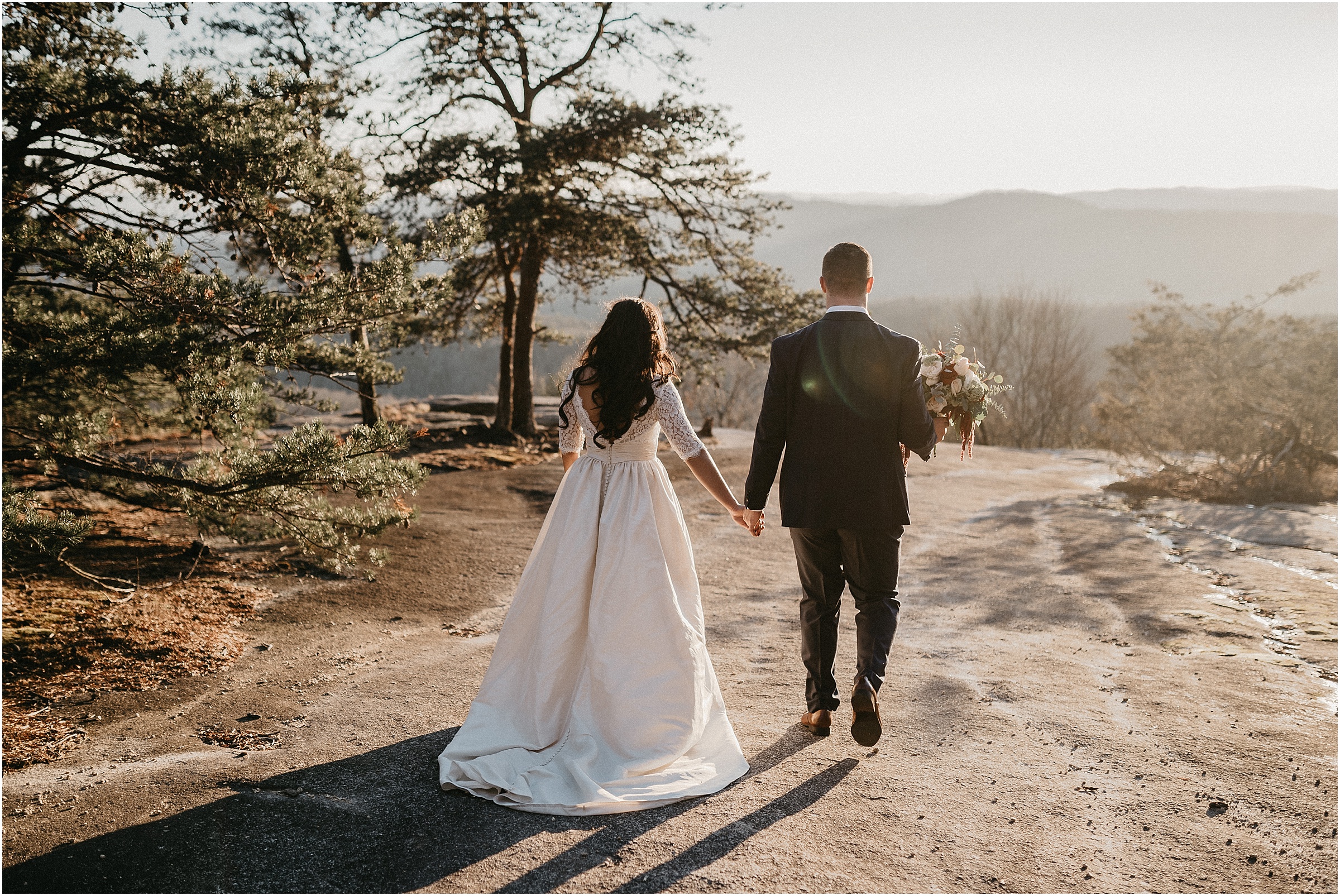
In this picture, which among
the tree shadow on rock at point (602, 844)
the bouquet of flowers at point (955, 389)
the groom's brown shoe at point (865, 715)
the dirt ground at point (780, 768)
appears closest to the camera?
the tree shadow on rock at point (602, 844)

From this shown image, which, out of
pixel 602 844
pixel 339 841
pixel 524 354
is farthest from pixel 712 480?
pixel 524 354

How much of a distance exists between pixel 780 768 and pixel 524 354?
1333 cm

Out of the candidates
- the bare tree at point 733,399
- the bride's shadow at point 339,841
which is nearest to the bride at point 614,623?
the bride's shadow at point 339,841

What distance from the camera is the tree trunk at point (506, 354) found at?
15.9 m

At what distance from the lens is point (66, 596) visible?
5.68 metres

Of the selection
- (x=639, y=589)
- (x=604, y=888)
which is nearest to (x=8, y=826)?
(x=604, y=888)

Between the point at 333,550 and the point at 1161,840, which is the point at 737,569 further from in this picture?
the point at 1161,840

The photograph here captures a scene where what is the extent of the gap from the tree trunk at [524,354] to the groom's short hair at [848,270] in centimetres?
1235

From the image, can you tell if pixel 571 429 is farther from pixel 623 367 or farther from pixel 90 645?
pixel 90 645

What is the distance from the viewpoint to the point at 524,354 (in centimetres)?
1600

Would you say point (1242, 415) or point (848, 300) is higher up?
point (848, 300)

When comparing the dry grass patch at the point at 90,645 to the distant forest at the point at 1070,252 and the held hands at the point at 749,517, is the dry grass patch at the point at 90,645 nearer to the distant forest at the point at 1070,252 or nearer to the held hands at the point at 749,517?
the held hands at the point at 749,517

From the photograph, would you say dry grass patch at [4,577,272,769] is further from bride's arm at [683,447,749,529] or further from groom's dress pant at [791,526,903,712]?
groom's dress pant at [791,526,903,712]

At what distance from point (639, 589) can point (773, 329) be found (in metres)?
10.9
